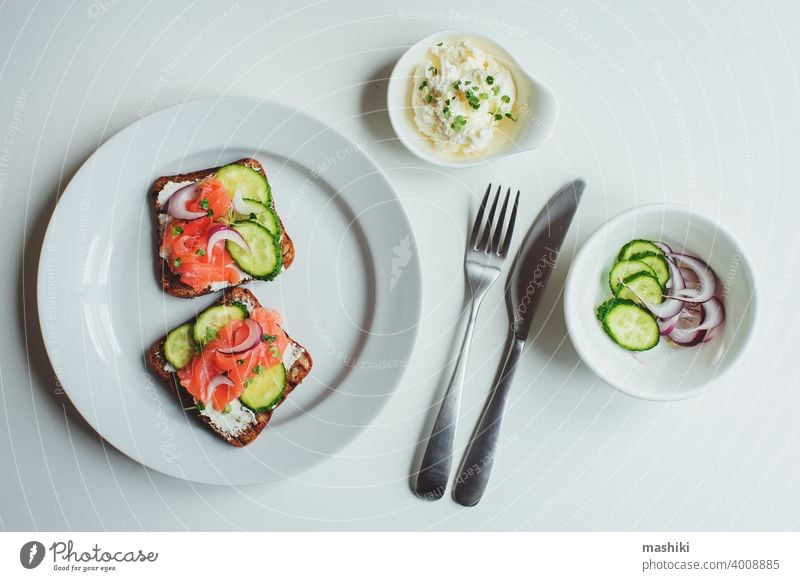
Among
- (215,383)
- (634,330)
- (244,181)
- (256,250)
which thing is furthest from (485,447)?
(244,181)

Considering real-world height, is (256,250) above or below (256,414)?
above

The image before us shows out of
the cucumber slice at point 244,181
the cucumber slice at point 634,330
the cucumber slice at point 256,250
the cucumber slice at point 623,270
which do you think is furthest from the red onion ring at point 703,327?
the cucumber slice at point 244,181

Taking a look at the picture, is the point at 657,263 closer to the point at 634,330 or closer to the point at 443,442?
the point at 634,330

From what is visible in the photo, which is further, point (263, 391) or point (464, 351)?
point (464, 351)

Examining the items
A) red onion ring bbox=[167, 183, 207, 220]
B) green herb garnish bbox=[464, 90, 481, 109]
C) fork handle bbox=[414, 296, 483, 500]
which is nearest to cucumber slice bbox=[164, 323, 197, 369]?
red onion ring bbox=[167, 183, 207, 220]

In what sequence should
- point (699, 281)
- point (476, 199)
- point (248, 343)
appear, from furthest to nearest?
point (476, 199)
point (699, 281)
point (248, 343)

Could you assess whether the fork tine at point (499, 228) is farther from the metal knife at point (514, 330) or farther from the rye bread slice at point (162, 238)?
the rye bread slice at point (162, 238)

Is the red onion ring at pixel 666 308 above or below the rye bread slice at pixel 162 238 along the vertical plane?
below
